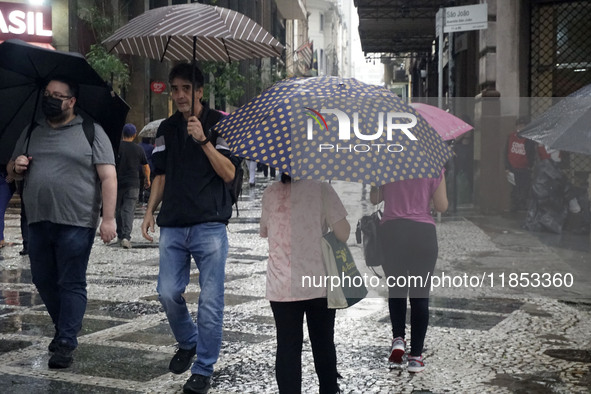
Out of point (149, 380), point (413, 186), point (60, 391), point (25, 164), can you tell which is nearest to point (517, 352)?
point (413, 186)

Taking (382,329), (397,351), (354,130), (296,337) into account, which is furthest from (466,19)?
(296,337)

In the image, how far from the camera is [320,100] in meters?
4.46

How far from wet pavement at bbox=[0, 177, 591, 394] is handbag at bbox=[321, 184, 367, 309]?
1.11 metres

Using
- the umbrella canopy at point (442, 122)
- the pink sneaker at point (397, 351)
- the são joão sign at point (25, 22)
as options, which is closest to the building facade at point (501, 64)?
the umbrella canopy at point (442, 122)

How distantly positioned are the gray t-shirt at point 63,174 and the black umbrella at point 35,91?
0.71 ft

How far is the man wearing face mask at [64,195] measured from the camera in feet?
19.5

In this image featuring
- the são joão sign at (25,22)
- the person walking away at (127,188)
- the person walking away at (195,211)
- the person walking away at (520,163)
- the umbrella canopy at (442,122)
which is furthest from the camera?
the são joão sign at (25,22)

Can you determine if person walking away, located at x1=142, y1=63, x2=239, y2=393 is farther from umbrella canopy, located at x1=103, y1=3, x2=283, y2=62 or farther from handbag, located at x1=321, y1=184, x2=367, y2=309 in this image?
handbag, located at x1=321, y1=184, x2=367, y2=309

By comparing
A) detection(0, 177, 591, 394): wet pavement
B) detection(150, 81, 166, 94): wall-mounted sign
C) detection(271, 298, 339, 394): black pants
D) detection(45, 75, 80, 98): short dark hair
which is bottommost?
detection(0, 177, 591, 394): wet pavement

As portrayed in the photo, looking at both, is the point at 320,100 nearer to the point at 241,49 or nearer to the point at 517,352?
the point at 241,49

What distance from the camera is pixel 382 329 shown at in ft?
23.5

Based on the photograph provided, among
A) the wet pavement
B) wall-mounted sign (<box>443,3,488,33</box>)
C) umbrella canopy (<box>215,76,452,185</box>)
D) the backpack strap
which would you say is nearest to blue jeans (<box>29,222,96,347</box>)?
the wet pavement

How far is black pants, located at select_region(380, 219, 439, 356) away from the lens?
5836 mm

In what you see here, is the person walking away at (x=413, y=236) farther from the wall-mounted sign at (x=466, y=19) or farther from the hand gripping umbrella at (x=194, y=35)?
the wall-mounted sign at (x=466, y=19)
